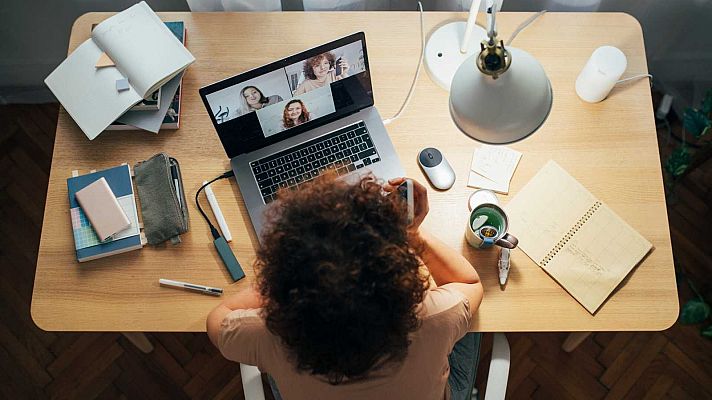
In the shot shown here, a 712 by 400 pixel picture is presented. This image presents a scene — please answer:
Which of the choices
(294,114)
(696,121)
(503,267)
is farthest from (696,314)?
(294,114)

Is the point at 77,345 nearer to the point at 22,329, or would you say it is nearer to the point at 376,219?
the point at 22,329

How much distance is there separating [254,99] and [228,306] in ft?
1.36

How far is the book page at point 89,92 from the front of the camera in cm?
140

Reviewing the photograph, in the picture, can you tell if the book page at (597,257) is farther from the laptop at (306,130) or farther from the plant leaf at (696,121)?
the plant leaf at (696,121)

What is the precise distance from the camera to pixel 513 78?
3.27 ft

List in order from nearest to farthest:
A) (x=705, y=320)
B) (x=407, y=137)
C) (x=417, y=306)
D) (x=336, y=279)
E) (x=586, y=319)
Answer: (x=336, y=279) → (x=417, y=306) → (x=586, y=319) → (x=407, y=137) → (x=705, y=320)

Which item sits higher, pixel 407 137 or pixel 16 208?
pixel 407 137

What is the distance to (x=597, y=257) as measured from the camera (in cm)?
136

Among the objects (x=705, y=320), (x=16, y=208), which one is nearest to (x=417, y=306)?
(x=705, y=320)

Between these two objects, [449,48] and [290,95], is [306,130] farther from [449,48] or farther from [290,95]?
[449,48]

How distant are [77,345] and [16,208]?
0.52 meters

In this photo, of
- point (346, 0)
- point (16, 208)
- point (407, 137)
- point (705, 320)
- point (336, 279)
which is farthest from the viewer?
point (16, 208)

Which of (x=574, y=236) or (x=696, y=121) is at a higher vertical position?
(x=574, y=236)

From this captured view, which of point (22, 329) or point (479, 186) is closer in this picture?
point (479, 186)
